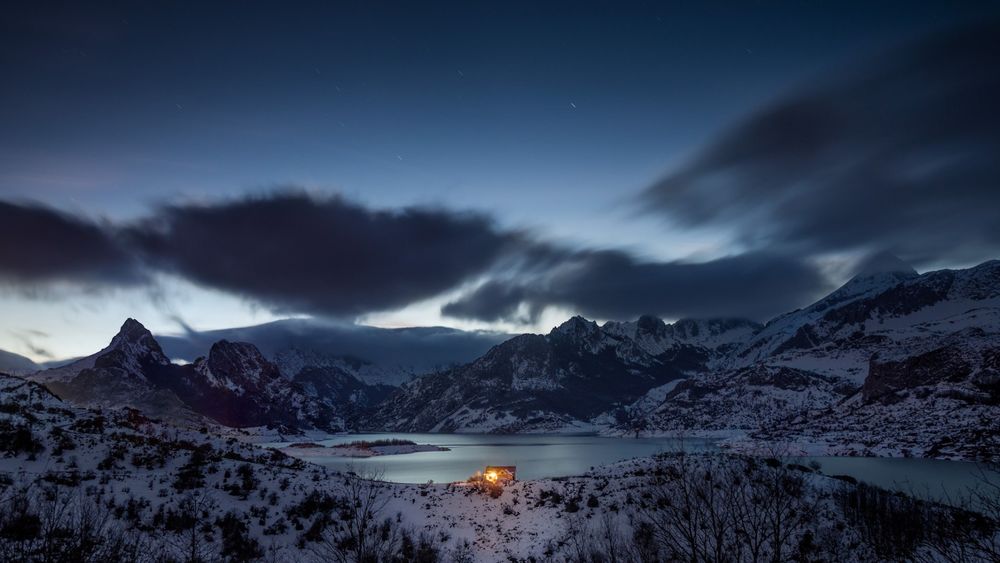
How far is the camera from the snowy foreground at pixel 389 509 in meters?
29.6

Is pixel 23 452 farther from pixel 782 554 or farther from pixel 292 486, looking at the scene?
pixel 782 554

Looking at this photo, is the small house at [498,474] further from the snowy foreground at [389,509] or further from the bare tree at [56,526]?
the bare tree at [56,526]

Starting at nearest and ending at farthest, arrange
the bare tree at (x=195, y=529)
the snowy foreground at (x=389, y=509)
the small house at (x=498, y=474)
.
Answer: the bare tree at (x=195, y=529) → the snowy foreground at (x=389, y=509) → the small house at (x=498, y=474)

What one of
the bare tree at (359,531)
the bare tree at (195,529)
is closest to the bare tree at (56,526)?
the bare tree at (195,529)

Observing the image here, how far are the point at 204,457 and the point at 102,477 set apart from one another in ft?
29.7

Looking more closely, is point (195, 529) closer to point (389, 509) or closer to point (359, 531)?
point (359, 531)

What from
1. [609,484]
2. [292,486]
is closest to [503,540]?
[609,484]

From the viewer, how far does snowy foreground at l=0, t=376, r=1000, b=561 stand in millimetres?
29641

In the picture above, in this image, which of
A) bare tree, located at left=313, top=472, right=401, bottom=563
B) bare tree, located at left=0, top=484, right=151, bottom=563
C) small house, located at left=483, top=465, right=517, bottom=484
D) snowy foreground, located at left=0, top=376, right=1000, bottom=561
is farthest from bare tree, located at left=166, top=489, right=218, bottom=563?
small house, located at left=483, top=465, right=517, bottom=484

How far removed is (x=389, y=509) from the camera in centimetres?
4628

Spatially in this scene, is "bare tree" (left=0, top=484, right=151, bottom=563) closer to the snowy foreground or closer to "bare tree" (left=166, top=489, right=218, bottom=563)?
the snowy foreground

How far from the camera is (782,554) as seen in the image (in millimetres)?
35281

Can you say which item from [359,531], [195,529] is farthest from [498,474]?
[195,529]

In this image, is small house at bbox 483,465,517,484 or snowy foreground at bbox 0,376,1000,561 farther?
small house at bbox 483,465,517,484
